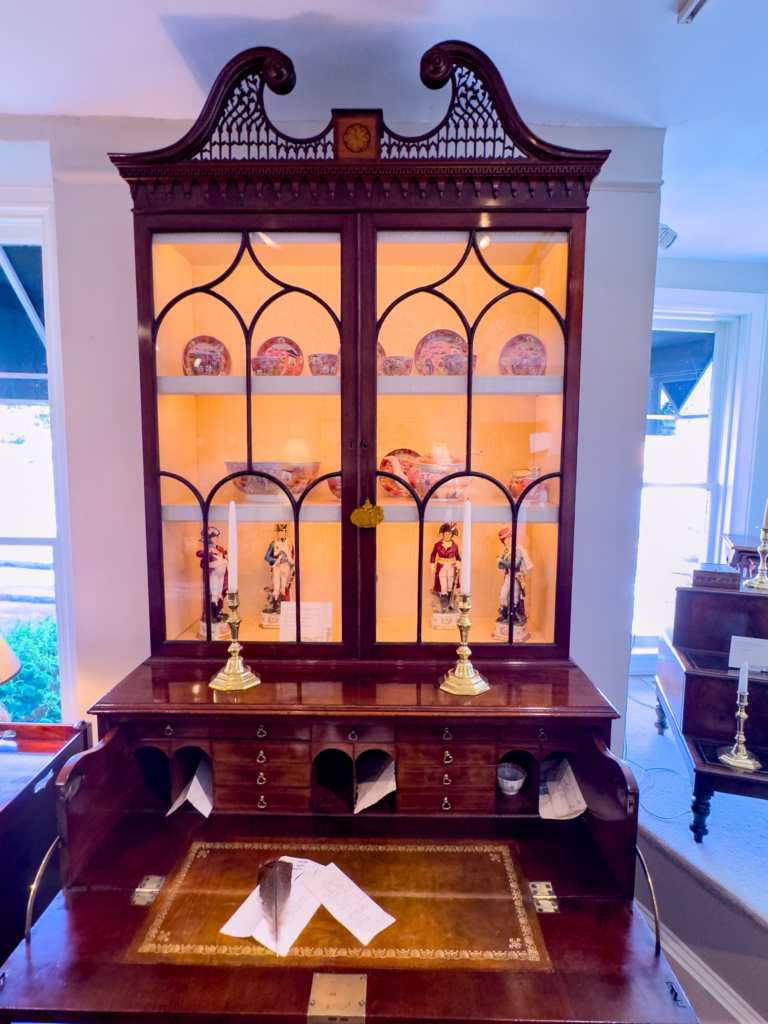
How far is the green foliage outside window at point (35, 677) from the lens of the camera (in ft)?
6.59

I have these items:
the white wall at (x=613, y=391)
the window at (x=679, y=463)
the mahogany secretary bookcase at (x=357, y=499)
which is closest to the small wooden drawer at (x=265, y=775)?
the mahogany secretary bookcase at (x=357, y=499)

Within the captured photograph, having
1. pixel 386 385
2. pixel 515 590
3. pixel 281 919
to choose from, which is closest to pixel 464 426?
pixel 386 385

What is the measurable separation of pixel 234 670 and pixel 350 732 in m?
0.29

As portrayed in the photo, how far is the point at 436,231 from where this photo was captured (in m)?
1.29

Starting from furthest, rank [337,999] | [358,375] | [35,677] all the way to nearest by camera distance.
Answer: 1. [35,677]
2. [358,375]
3. [337,999]

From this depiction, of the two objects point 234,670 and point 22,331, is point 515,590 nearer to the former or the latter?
point 234,670

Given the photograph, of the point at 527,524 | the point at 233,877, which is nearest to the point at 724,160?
the point at 527,524

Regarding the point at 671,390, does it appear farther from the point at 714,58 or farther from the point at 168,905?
the point at 168,905

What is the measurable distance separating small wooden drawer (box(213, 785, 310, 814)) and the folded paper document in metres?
0.15

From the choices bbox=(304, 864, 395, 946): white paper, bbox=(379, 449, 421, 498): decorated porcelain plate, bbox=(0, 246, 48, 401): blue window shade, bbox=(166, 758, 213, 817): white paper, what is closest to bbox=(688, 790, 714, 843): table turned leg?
bbox=(304, 864, 395, 946): white paper

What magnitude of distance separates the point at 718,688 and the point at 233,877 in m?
1.41

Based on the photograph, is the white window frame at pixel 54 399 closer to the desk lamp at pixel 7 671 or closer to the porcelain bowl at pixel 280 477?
the desk lamp at pixel 7 671

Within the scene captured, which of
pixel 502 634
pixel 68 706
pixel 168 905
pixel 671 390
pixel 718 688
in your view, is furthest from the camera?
pixel 671 390

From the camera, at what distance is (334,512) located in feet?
4.45
